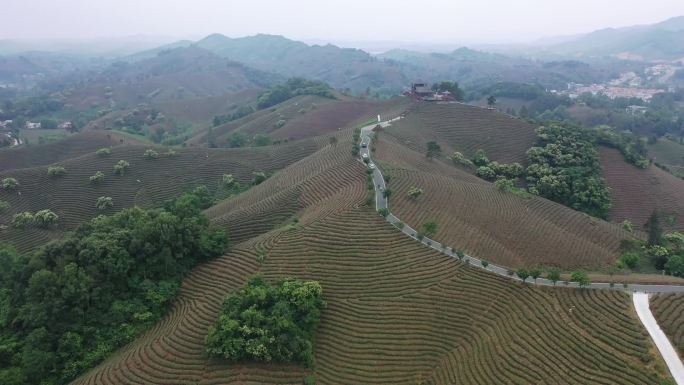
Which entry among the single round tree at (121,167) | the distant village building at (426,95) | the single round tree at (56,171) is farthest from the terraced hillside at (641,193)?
the single round tree at (56,171)

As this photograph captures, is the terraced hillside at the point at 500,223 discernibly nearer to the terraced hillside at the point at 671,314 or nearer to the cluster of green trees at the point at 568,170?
the cluster of green trees at the point at 568,170

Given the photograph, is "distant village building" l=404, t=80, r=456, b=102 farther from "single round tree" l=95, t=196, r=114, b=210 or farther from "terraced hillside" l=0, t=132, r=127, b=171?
"terraced hillside" l=0, t=132, r=127, b=171

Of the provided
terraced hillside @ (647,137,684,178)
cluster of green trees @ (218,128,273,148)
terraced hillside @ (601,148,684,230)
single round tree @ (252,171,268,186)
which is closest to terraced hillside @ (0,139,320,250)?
single round tree @ (252,171,268,186)

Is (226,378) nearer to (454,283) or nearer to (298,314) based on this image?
(298,314)

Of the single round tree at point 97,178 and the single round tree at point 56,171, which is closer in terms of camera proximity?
the single round tree at point 56,171

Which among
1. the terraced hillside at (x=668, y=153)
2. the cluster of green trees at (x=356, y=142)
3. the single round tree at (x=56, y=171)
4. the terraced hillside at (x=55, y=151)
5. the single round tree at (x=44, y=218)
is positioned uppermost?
the cluster of green trees at (x=356, y=142)
